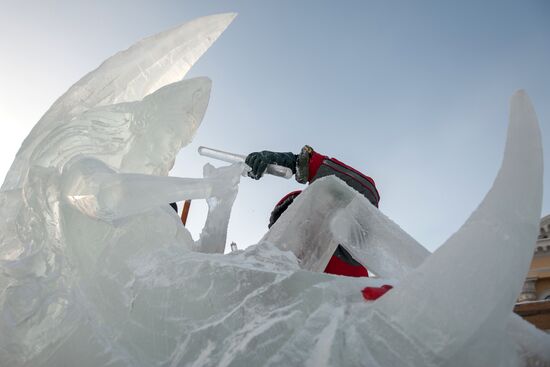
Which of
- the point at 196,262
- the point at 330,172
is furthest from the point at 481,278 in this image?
the point at 330,172

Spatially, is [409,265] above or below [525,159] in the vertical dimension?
below

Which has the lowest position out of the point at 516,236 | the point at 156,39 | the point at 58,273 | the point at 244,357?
the point at 244,357

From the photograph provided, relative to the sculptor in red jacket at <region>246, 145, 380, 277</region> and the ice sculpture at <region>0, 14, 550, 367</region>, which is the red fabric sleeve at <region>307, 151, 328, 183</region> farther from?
the ice sculpture at <region>0, 14, 550, 367</region>

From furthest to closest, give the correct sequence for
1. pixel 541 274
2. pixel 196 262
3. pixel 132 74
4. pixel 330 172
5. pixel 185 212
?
pixel 541 274
pixel 185 212
pixel 330 172
pixel 132 74
pixel 196 262

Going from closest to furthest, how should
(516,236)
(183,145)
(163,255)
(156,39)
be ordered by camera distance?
(516,236)
(163,255)
(183,145)
(156,39)

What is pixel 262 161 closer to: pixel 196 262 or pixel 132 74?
pixel 132 74

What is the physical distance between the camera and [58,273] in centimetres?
134

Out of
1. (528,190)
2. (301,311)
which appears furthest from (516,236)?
(301,311)

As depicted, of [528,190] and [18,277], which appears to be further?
[18,277]

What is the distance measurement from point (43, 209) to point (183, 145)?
0.58m

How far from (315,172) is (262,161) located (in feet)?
1.45

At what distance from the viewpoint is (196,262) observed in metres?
1.21

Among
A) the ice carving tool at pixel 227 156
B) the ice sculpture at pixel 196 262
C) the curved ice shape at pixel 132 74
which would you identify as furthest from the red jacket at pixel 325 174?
the curved ice shape at pixel 132 74

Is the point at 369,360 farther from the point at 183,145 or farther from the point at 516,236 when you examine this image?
the point at 183,145
